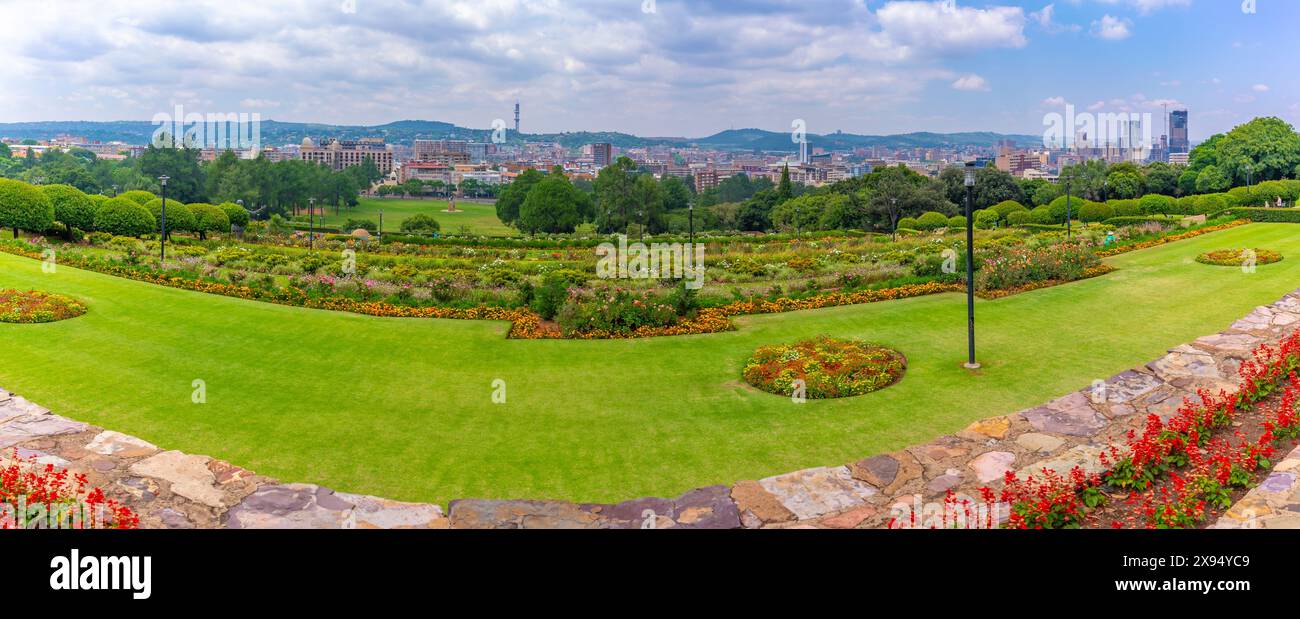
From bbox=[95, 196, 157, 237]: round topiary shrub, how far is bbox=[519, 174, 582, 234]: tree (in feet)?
117

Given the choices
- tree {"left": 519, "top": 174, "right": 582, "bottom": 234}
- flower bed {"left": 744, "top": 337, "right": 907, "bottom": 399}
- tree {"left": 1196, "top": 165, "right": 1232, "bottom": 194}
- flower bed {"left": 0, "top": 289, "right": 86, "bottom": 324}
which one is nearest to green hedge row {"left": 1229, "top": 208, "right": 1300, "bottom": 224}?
tree {"left": 1196, "top": 165, "right": 1232, "bottom": 194}

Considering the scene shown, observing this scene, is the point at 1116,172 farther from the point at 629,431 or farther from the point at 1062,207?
the point at 629,431

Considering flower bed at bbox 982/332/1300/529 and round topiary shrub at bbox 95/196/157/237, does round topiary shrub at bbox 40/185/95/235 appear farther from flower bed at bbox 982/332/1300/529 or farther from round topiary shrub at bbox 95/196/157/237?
flower bed at bbox 982/332/1300/529

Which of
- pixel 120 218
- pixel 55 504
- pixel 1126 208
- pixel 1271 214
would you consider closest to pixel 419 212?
pixel 120 218

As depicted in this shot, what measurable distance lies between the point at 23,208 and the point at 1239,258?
4140 cm

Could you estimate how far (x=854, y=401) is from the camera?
10656mm

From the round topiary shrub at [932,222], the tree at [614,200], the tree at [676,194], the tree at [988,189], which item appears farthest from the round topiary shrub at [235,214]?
the tree at [676,194]

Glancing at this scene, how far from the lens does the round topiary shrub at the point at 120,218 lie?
35.3m

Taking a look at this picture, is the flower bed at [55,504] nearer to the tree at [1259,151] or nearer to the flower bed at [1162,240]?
the flower bed at [1162,240]

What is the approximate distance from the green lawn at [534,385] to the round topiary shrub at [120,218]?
68.3ft

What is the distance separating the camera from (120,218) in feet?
116

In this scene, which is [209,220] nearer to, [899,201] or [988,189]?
[899,201]

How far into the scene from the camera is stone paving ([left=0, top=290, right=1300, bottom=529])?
279 inches
